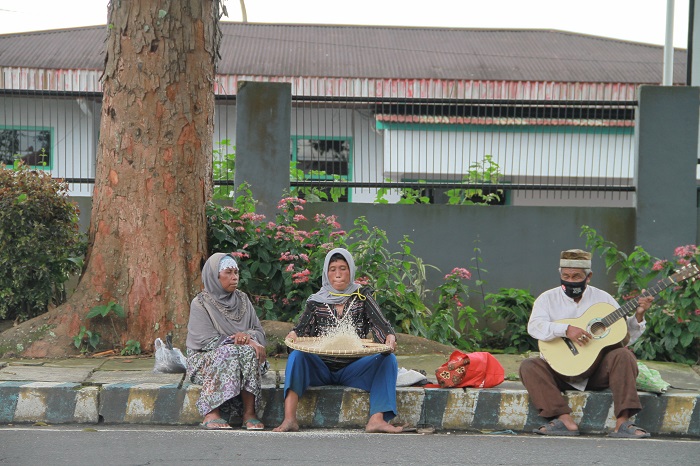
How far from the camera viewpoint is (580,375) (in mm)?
6031

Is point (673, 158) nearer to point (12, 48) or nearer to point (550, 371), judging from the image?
point (550, 371)

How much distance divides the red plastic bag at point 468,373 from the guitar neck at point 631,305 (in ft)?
2.75

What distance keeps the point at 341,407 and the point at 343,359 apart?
0.31 m

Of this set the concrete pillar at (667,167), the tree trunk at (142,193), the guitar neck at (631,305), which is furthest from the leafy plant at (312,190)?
the guitar neck at (631,305)

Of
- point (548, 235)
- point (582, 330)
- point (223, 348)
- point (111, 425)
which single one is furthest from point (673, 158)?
point (111, 425)

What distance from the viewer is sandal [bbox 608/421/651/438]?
5.72 metres

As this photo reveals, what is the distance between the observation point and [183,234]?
7.40 metres

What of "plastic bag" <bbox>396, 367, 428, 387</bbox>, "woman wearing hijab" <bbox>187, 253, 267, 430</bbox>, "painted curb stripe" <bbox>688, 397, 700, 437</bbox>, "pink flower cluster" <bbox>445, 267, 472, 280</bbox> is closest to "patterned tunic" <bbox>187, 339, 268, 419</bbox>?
"woman wearing hijab" <bbox>187, 253, 267, 430</bbox>

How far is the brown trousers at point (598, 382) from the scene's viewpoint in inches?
228

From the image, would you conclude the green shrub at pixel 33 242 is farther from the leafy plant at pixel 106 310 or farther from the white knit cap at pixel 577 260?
the white knit cap at pixel 577 260

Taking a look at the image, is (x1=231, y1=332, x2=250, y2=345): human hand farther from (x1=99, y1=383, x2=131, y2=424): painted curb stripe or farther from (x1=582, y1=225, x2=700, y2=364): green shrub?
(x1=582, y1=225, x2=700, y2=364): green shrub

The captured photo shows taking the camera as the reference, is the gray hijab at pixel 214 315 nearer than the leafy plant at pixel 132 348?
Yes

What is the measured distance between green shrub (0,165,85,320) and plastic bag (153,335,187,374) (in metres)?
1.59

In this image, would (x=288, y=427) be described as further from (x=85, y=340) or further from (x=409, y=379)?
(x=85, y=340)
